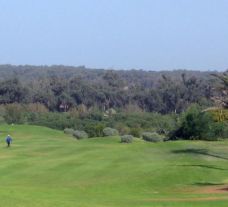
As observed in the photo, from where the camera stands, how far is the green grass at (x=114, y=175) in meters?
22.9

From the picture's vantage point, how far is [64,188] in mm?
26953

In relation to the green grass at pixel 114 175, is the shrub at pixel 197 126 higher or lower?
higher

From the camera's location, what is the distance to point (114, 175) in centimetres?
3152

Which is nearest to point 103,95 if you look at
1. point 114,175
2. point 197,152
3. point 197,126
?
point 197,126

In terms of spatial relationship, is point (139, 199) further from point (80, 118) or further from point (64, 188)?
point (80, 118)

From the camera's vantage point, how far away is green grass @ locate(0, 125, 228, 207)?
22938mm

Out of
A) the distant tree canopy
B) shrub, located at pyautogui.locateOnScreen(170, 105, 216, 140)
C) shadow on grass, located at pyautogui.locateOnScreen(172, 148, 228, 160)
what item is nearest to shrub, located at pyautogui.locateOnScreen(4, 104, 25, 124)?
the distant tree canopy

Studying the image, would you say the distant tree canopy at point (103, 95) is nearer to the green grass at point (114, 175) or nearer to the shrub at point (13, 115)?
the shrub at point (13, 115)

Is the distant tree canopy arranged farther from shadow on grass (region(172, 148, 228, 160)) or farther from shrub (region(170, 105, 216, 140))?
shadow on grass (region(172, 148, 228, 160))

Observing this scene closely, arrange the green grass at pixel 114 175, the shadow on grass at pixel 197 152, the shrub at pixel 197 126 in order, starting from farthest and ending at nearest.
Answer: the shrub at pixel 197 126
the shadow on grass at pixel 197 152
the green grass at pixel 114 175

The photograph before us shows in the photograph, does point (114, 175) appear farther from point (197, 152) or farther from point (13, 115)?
point (13, 115)

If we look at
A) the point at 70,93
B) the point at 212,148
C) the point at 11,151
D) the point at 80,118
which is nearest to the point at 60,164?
the point at 11,151

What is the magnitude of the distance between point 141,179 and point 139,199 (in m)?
5.90

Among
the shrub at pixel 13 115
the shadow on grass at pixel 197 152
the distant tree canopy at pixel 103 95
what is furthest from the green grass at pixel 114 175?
the distant tree canopy at pixel 103 95
